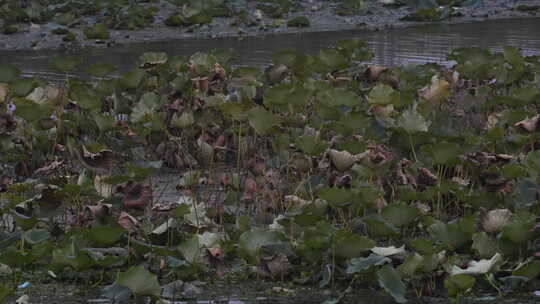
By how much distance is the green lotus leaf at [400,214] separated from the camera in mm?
3996

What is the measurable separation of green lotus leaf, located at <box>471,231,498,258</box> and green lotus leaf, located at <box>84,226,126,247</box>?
1.20 metres

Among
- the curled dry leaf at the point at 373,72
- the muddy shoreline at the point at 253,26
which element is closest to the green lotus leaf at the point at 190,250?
the curled dry leaf at the point at 373,72

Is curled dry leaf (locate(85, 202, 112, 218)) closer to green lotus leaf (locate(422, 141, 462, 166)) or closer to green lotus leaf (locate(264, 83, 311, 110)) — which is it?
green lotus leaf (locate(422, 141, 462, 166))

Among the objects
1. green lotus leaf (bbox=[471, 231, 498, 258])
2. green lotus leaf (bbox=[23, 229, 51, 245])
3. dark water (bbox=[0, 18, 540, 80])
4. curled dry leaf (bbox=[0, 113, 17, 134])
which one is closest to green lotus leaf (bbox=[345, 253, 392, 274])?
green lotus leaf (bbox=[471, 231, 498, 258])

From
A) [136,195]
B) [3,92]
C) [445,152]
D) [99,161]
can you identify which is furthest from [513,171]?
[3,92]

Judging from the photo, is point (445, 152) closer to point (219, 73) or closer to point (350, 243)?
point (350, 243)

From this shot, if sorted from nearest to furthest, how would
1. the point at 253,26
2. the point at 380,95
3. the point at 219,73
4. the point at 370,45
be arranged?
the point at 380,95
the point at 219,73
the point at 370,45
the point at 253,26

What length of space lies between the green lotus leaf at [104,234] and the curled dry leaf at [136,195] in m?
0.28

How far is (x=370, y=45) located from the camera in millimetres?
10461

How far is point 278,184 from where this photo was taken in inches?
184

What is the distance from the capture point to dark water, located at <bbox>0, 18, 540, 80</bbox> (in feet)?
31.2

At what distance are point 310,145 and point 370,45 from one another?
602 centimetres

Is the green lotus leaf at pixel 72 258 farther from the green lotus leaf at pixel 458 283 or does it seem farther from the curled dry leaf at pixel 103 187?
the green lotus leaf at pixel 458 283

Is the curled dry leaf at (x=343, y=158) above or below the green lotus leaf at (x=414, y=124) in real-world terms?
below
